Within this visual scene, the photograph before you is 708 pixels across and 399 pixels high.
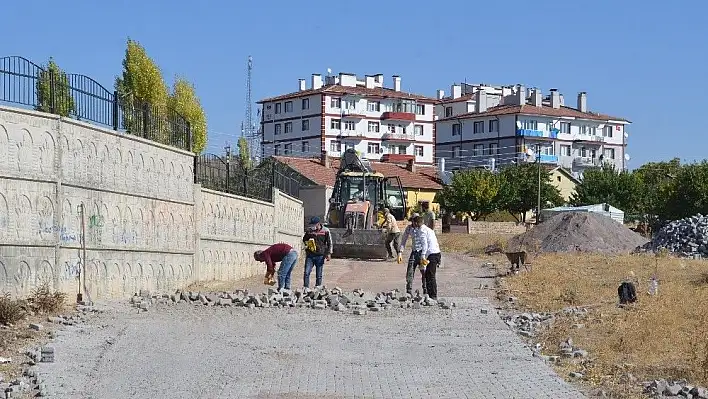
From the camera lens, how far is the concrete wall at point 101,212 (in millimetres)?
16031

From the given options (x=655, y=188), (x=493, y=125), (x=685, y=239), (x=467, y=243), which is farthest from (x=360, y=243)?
(x=493, y=125)

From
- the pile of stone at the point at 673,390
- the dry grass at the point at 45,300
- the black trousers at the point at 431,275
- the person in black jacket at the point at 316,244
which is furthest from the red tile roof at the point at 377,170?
the pile of stone at the point at 673,390

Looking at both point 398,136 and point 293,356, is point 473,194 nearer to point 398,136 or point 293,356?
point 398,136

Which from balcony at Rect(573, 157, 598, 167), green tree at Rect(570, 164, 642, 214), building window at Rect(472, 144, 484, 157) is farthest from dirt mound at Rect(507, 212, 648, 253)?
balcony at Rect(573, 157, 598, 167)

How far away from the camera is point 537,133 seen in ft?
382

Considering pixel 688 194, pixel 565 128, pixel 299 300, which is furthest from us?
pixel 565 128

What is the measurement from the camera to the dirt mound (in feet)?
144

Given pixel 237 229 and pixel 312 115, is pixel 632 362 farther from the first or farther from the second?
pixel 312 115

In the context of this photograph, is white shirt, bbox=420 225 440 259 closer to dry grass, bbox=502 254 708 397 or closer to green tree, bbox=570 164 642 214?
dry grass, bbox=502 254 708 397

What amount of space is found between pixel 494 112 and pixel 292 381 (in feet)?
351

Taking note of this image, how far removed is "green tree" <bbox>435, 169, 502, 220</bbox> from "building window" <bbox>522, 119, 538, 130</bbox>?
27319 millimetres

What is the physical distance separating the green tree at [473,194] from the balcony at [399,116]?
27521 mm

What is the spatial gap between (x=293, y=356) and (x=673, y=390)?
4.55 meters

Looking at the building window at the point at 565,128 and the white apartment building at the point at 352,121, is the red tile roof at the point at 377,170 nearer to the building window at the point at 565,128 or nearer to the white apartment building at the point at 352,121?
the white apartment building at the point at 352,121
